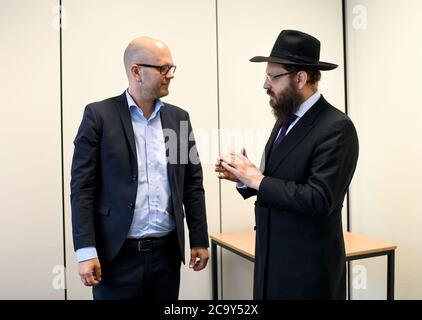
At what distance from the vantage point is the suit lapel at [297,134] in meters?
1.48

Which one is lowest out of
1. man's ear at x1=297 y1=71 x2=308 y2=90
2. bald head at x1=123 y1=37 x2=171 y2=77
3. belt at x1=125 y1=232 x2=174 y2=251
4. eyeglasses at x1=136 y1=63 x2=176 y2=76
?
belt at x1=125 y1=232 x2=174 y2=251

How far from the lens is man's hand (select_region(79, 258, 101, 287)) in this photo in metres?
1.52

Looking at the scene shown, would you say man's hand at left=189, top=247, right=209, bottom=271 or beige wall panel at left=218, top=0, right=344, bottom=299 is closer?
man's hand at left=189, top=247, right=209, bottom=271

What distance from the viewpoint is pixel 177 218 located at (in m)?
1.70

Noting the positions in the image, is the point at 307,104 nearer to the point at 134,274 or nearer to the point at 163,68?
the point at 163,68

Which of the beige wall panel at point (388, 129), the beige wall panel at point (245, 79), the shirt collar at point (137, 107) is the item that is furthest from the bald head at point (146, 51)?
the beige wall panel at point (388, 129)

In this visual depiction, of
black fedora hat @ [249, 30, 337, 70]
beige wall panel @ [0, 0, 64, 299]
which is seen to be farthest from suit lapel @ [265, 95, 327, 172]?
beige wall panel @ [0, 0, 64, 299]

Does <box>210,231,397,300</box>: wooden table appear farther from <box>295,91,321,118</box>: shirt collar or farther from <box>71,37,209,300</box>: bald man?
<box>295,91,321,118</box>: shirt collar

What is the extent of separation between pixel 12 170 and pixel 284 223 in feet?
5.31

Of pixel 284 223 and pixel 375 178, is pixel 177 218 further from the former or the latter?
pixel 375 178

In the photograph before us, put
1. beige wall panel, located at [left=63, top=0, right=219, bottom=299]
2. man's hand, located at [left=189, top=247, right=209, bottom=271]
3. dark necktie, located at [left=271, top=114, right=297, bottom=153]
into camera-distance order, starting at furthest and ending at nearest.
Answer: beige wall panel, located at [left=63, top=0, right=219, bottom=299] < man's hand, located at [left=189, top=247, right=209, bottom=271] < dark necktie, located at [left=271, top=114, right=297, bottom=153]

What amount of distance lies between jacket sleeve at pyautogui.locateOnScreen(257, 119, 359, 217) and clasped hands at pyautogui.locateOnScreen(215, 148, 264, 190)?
5cm

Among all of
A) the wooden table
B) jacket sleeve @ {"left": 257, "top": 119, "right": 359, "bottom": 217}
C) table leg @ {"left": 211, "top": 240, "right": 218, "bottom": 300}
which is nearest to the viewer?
jacket sleeve @ {"left": 257, "top": 119, "right": 359, "bottom": 217}

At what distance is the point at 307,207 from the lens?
1.37 m
